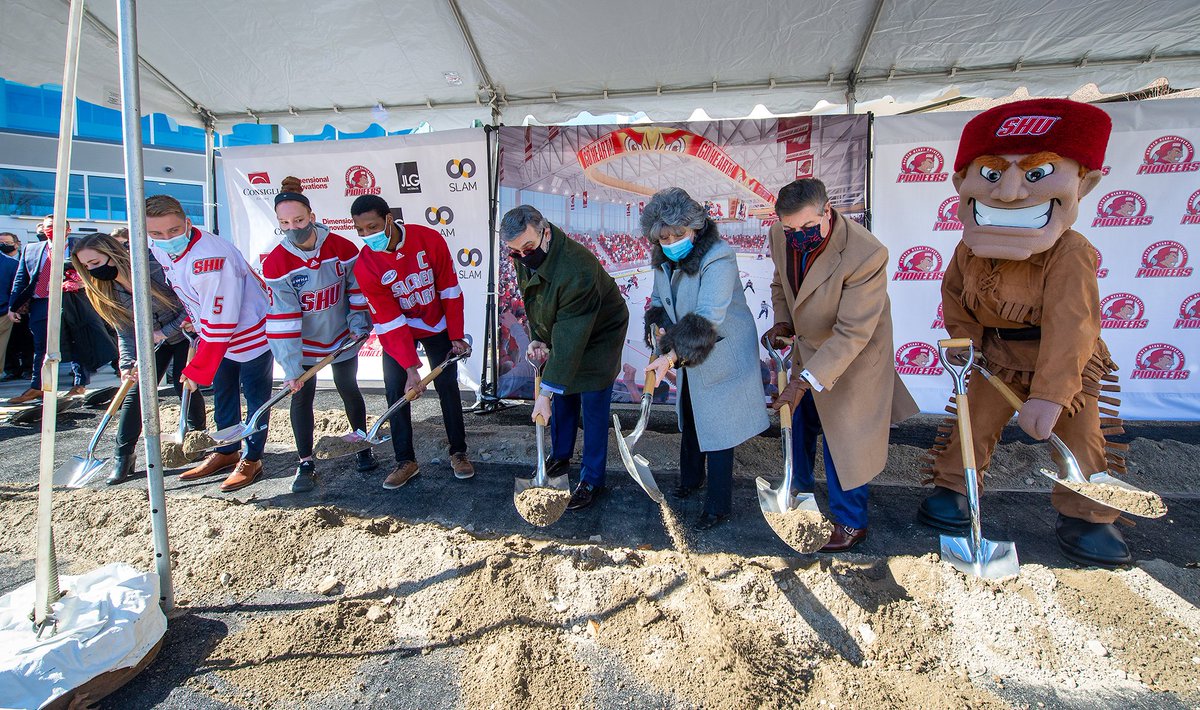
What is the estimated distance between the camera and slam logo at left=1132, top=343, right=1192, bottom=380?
3932mm

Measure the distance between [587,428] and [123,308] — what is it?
111 inches

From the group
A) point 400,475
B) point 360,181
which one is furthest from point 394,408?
point 360,181

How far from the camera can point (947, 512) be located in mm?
2615

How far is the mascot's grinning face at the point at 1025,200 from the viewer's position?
6.99 feet

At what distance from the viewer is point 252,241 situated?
510 centimetres

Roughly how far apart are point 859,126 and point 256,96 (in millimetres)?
4775

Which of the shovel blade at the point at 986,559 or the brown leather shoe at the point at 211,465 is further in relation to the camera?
the brown leather shoe at the point at 211,465

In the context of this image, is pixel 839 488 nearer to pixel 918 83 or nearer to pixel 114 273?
pixel 918 83

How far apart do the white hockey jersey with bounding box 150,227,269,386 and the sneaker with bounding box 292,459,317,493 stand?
0.69 metres

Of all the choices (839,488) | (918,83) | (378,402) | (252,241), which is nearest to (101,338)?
(252,241)

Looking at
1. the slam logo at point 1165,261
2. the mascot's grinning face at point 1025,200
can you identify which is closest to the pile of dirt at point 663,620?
the mascot's grinning face at point 1025,200

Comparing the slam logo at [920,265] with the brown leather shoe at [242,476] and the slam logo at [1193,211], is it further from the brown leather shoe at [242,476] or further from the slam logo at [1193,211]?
the brown leather shoe at [242,476]

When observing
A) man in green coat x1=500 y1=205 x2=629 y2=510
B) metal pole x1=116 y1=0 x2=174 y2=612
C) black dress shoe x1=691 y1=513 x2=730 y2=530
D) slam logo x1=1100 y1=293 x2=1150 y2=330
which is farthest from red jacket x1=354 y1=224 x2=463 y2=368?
slam logo x1=1100 y1=293 x2=1150 y2=330

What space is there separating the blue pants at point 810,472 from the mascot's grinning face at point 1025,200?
99 centimetres
